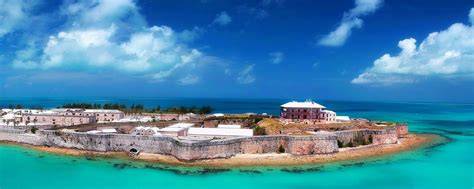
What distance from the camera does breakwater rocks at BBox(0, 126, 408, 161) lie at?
103ft

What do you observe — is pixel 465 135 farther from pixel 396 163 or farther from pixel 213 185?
pixel 213 185

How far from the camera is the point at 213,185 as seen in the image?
25.8m

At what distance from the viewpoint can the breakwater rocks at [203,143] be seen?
103 ft

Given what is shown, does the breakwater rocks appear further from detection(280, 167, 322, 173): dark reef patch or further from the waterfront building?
the waterfront building

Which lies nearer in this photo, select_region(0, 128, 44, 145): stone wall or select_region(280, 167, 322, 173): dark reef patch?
select_region(280, 167, 322, 173): dark reef patch

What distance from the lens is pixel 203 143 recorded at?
102ft

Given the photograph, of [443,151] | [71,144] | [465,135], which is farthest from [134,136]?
[465,135]

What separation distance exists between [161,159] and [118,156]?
12.0ft

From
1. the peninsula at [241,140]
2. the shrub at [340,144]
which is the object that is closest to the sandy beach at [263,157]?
the peninsula at [241,140]

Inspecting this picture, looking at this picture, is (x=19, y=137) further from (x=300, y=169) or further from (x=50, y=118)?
(x=300, y=169)

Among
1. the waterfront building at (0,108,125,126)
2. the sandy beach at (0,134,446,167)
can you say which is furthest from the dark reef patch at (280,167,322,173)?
the waterfront building at (0,108,125,126)

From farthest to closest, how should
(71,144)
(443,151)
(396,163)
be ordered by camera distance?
(443,151) → (71,144) → (396,163)

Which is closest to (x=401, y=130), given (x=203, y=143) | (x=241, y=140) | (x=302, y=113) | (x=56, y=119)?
(x=302, y=113)

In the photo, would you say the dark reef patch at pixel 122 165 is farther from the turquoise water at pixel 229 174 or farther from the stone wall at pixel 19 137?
the stone wall at pixel 19 137
